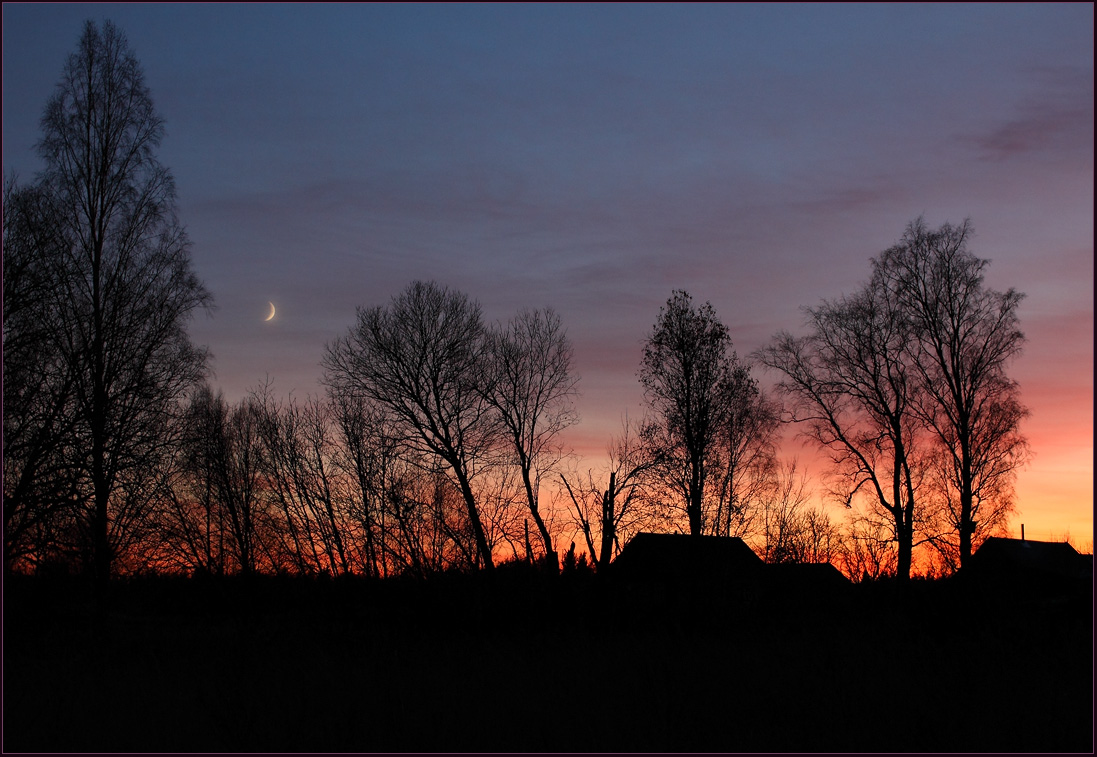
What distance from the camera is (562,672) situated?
12586 mm

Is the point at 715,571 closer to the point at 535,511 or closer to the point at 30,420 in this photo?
the point at 535,511

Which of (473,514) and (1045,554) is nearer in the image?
(473,514)

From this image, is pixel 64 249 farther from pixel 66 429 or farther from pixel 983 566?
pixel 983 566

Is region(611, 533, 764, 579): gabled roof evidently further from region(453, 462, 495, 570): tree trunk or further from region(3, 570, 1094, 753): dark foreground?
region(453, 462, 495, 570): tree trunk

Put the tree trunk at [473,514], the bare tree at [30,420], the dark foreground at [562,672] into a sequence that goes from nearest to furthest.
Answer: the dark foreground at [562,672] → the bare tree at [30,420] → the tree trunk at [473,514]

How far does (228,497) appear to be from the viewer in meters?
38.9

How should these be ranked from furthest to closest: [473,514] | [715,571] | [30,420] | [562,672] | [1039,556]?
[1039,556] → [473,514] → [715,571] → [30,420] → [562,672]

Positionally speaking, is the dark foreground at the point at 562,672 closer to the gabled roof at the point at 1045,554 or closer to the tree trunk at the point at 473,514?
the tree trunk at the point at 473,514

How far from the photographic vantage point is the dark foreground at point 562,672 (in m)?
10.2

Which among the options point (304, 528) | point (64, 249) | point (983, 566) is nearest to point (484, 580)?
point (64, 249)

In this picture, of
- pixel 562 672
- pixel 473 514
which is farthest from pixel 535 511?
pixel 562 672

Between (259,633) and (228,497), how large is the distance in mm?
23640

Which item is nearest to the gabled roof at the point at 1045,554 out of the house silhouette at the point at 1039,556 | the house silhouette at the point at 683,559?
the house silhouette at the point at 1039,556

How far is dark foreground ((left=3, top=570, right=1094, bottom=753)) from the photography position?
10.2m
